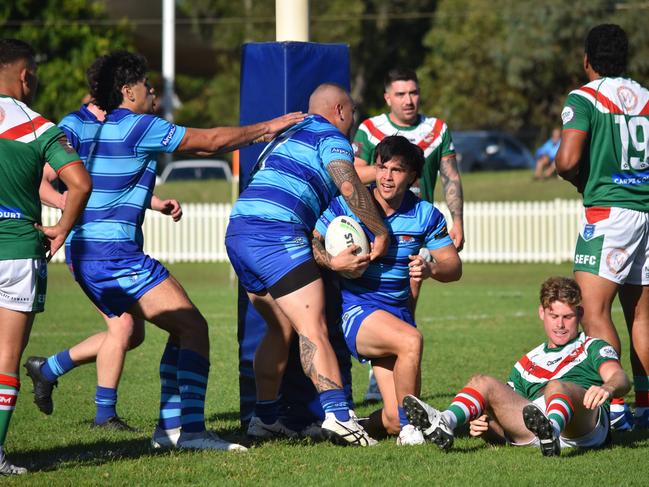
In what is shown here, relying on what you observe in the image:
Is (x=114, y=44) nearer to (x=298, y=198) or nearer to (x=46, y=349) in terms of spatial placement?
(x=46, y=349)

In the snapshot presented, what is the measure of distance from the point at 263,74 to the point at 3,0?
29965mm

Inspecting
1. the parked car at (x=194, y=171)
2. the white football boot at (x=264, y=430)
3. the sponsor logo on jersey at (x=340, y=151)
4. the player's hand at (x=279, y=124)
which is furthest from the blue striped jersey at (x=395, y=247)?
the parked car at (x=194, y=171)

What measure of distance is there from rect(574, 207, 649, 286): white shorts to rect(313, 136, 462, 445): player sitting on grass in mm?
1011

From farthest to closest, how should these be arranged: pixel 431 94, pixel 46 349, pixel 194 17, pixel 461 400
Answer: pixel 194 17, pixel 431 94, pixel 46 349, pixel 461 400

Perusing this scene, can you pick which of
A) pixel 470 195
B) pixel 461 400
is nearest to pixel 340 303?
pixel 461 400

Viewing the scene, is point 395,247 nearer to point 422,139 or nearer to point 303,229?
point 303,229

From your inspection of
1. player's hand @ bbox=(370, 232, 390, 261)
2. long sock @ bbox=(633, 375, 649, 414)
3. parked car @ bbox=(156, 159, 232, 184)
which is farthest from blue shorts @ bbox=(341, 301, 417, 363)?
parked car @ bbox=(156, 159, 232, 184)

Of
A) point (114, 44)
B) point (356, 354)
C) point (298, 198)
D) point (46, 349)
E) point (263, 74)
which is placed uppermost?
point (114, 44)

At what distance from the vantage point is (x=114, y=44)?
36656 mm

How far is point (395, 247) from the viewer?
6.70 metres

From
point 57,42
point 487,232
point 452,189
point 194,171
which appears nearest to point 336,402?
point 452,189

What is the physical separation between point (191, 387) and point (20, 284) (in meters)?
1.32

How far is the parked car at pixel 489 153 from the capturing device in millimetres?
35562

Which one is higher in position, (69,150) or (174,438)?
(69,150)
